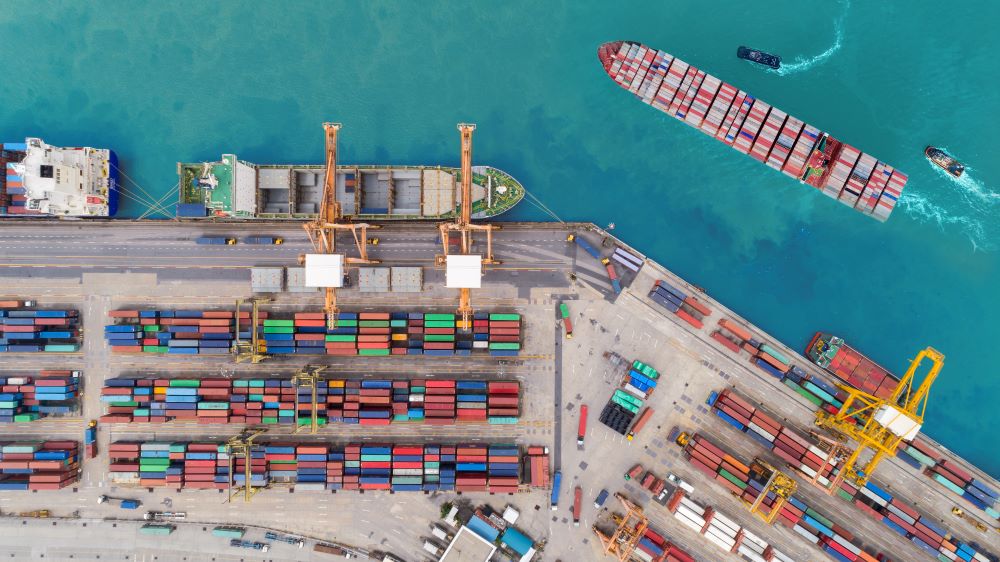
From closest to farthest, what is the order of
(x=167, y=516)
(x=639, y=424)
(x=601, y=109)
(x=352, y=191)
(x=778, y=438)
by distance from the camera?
(x=778, y=438), (x=639, y=424), (x=167, y=516), (x=352, y=191), (x=601, y=109)

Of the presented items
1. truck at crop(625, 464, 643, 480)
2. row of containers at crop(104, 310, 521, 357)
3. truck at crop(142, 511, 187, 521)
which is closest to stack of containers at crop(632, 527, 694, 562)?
truck at crop(625, 464, 643, 480)

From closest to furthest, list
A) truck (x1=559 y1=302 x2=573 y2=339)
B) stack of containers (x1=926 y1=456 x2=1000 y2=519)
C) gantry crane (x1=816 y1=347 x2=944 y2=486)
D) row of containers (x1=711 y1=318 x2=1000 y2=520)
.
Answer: gantry crane (x1=816 y1=347 x2=944 y2=486)
stack of containers (x1=926 y1=456 x2=1000 y2=519)
row of containers (x1=711 y1=318 x2=1000 y2=520)
truck (x1=559 y1=302 x2=573 y2=339)

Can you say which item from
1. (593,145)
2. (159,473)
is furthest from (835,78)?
(159,473)

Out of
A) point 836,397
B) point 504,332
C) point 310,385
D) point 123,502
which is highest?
point 836,397

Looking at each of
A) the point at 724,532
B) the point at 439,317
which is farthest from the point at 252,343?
the point at 724,532

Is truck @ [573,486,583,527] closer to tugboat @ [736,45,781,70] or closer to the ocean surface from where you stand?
the ocean surface

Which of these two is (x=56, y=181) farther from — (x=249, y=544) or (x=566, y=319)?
(x=566, y=319)

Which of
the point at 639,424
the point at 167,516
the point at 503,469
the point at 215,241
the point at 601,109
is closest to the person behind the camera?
the point at 503,469
